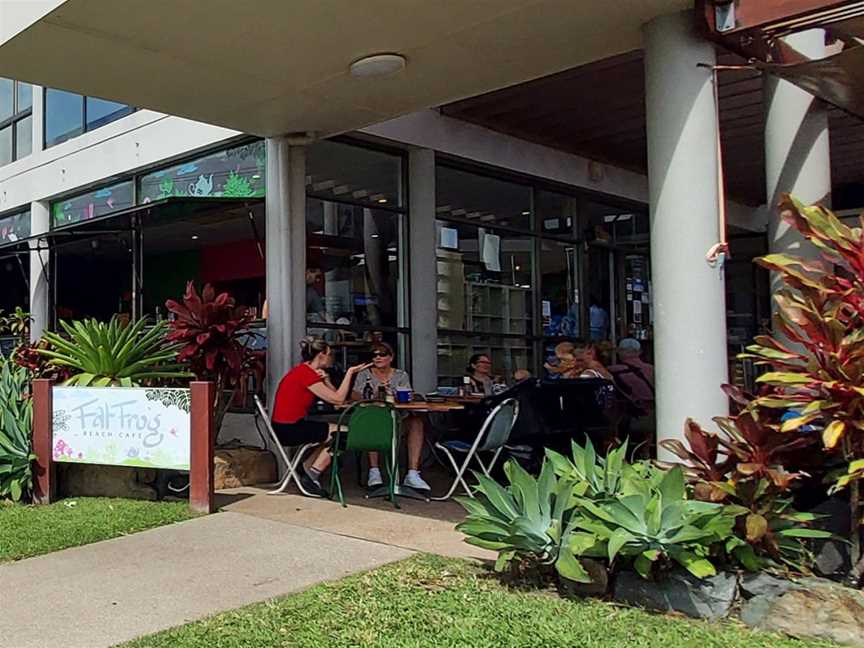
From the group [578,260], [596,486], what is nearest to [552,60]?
[596,486]

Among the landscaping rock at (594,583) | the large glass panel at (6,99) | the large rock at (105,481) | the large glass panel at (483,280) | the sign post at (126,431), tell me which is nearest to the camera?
the landscaping rock at (594,583)

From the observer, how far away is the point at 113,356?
22.3 feet

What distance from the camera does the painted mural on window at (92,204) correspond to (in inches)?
→ 374

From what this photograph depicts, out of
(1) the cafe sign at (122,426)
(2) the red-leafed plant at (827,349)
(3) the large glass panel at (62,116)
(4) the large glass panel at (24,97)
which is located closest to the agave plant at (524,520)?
(2) the red-leafed plant at (827,349)

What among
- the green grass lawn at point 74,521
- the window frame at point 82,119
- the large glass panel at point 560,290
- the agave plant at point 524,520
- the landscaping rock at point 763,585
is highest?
the window frame at point 82,119

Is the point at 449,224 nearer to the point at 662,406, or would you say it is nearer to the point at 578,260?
the point at 578,260

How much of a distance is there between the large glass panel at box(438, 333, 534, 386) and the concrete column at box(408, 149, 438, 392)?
0.78 ft

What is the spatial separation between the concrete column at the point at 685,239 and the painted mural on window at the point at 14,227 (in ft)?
31.8

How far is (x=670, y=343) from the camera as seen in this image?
14.5 feet

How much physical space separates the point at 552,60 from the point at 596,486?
116 inches

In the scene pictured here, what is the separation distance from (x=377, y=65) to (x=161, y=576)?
3499mm

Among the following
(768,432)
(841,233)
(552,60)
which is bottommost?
(768,432)

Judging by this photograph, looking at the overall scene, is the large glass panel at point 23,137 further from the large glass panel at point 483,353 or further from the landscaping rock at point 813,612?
the landscaping rock at point 813,612

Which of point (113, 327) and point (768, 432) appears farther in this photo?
point (113, 327)
